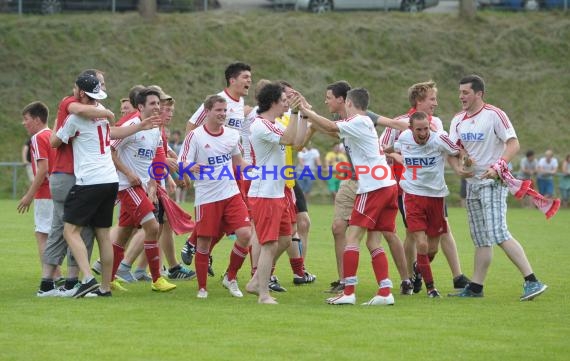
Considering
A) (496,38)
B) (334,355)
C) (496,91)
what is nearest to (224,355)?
(334,355)

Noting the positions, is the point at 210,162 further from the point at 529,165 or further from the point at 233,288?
the point at 529,165

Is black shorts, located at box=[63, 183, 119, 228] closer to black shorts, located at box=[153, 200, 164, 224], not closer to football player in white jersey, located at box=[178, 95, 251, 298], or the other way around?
football player in white jersey, located at box=[178, 95, 251, 298]

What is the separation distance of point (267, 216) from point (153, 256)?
5.16ft

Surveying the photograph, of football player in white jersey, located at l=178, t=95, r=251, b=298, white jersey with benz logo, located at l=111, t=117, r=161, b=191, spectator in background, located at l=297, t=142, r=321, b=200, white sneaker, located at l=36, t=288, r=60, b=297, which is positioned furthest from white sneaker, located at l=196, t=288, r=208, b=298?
spectator in background, located at l=297, t=142, r=321, b=200

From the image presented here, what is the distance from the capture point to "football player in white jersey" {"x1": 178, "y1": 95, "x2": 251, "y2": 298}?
11.0 meters

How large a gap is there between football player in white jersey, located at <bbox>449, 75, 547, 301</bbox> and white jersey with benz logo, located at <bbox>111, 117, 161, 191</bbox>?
326cm

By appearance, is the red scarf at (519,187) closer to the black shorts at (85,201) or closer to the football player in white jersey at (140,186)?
the football player in white jersey at (140,186)

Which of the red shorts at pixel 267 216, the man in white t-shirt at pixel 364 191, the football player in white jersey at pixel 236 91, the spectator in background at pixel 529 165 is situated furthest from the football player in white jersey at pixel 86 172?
the spectator in background at pixel 529 165

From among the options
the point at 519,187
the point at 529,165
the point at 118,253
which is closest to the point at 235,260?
the point at 118,253

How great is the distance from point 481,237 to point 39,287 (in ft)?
15.1

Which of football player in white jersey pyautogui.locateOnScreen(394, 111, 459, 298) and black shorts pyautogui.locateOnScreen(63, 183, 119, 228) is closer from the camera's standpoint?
black shorts pyautogui.locateOnScreen(63, 183, 119, 228)

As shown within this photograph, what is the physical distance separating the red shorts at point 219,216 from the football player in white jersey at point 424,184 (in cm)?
172

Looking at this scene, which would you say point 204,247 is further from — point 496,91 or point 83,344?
point 496,91

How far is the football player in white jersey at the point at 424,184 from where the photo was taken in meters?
11.1
